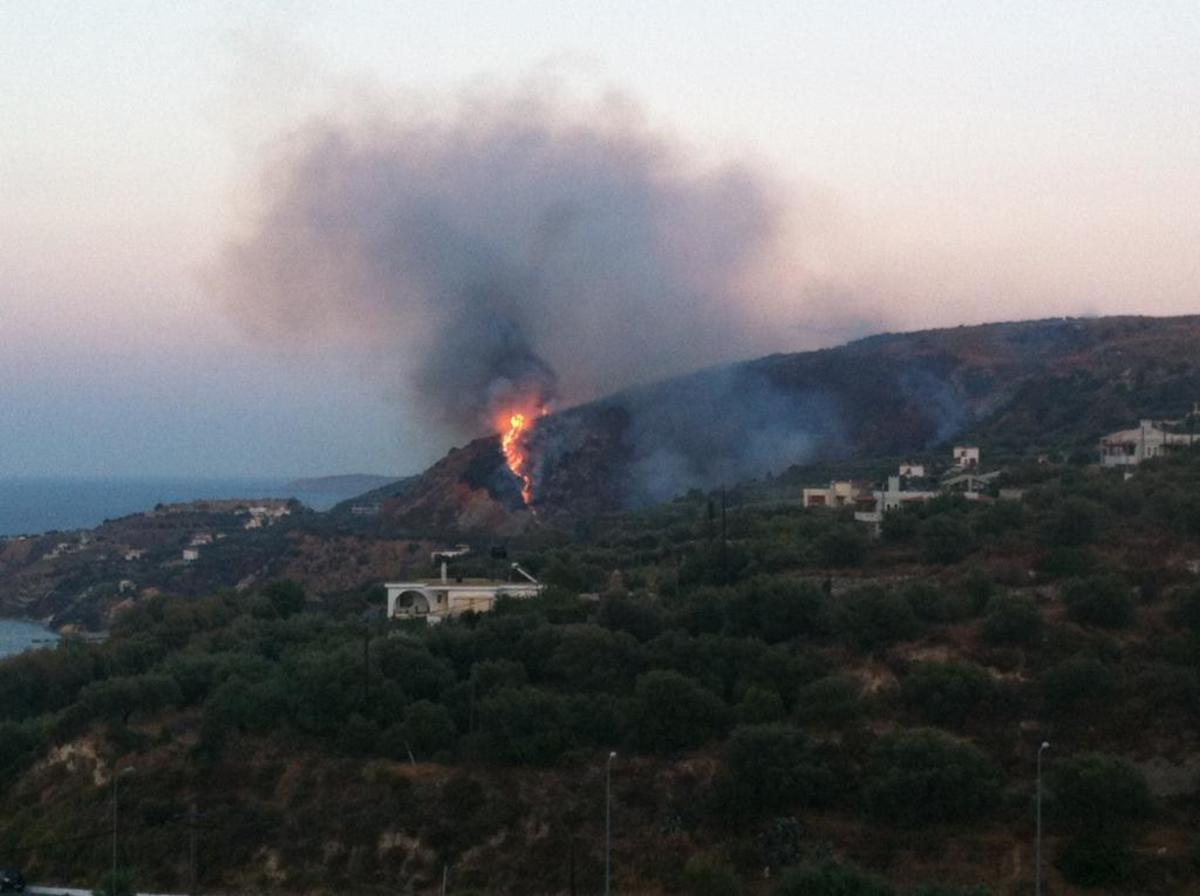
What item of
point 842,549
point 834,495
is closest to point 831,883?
point 842,549

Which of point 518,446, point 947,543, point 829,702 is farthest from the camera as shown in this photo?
point 518,446

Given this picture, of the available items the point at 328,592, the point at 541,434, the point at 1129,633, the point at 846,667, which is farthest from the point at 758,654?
the point at 541,434

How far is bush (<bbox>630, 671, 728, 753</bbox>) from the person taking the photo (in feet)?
124

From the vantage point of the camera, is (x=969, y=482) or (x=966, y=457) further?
(x=966, y=457)

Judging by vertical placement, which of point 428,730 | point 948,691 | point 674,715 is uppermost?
point 948,691

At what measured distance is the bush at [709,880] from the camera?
3130cm

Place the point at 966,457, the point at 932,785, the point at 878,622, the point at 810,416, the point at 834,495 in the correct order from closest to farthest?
the point at 932,785 < the point at 878,622 < the point at 834,495 < the point at 966,457 < the point at 810,416

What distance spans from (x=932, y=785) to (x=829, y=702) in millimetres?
4310

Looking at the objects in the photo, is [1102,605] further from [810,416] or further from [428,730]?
[810,416]

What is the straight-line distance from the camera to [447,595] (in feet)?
174

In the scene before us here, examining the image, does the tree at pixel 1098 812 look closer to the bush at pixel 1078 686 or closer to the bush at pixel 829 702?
the bush at pixel 1078 686

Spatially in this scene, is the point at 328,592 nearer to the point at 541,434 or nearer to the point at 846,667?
the point at 541,434

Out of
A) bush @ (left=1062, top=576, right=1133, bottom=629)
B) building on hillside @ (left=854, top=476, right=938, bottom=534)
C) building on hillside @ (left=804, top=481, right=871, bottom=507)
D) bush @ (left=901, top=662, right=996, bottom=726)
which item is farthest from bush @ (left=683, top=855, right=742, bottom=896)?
building on hillside @ (left=804, top=481, right=871, bottom=507)

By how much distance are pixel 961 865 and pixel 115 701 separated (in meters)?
20.2
